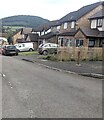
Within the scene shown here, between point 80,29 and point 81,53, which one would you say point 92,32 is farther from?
point 81,53

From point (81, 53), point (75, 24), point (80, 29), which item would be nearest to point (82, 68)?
point (81, 53)

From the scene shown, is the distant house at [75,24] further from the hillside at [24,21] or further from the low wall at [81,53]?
the hillside at [24,21]

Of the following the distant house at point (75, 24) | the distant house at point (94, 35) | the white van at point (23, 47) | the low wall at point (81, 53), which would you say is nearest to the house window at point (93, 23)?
the distant house at point (94, 35)

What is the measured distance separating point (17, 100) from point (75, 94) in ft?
7.50

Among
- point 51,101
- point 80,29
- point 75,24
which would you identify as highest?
point 75,24

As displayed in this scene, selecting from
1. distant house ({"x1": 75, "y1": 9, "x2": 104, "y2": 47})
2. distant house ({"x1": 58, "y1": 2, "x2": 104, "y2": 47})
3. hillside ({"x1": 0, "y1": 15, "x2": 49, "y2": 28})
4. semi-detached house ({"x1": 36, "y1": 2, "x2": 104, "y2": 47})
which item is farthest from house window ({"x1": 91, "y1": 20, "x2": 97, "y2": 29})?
hillside ({"x1": 0, "y1": 15, "x2": 49, "y2": 28})

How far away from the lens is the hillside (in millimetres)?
139250

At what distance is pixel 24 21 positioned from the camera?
144m

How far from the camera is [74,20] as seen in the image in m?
58.3

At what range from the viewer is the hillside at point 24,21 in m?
139

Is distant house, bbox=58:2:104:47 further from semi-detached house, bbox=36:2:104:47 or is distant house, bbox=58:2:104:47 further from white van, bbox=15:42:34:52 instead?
white van, bbox=15:42:34:52

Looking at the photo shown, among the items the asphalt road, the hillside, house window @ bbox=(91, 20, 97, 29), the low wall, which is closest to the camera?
the asphalt road

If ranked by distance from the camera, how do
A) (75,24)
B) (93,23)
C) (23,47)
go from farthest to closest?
1. (75,24)
2. (23,47)
3. (93,23)

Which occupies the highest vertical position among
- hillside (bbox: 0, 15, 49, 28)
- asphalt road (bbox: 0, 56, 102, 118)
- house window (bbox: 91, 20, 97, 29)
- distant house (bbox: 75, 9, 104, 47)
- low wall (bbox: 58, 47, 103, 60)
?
hillside (bbox: 0, 15, 49, 28)
